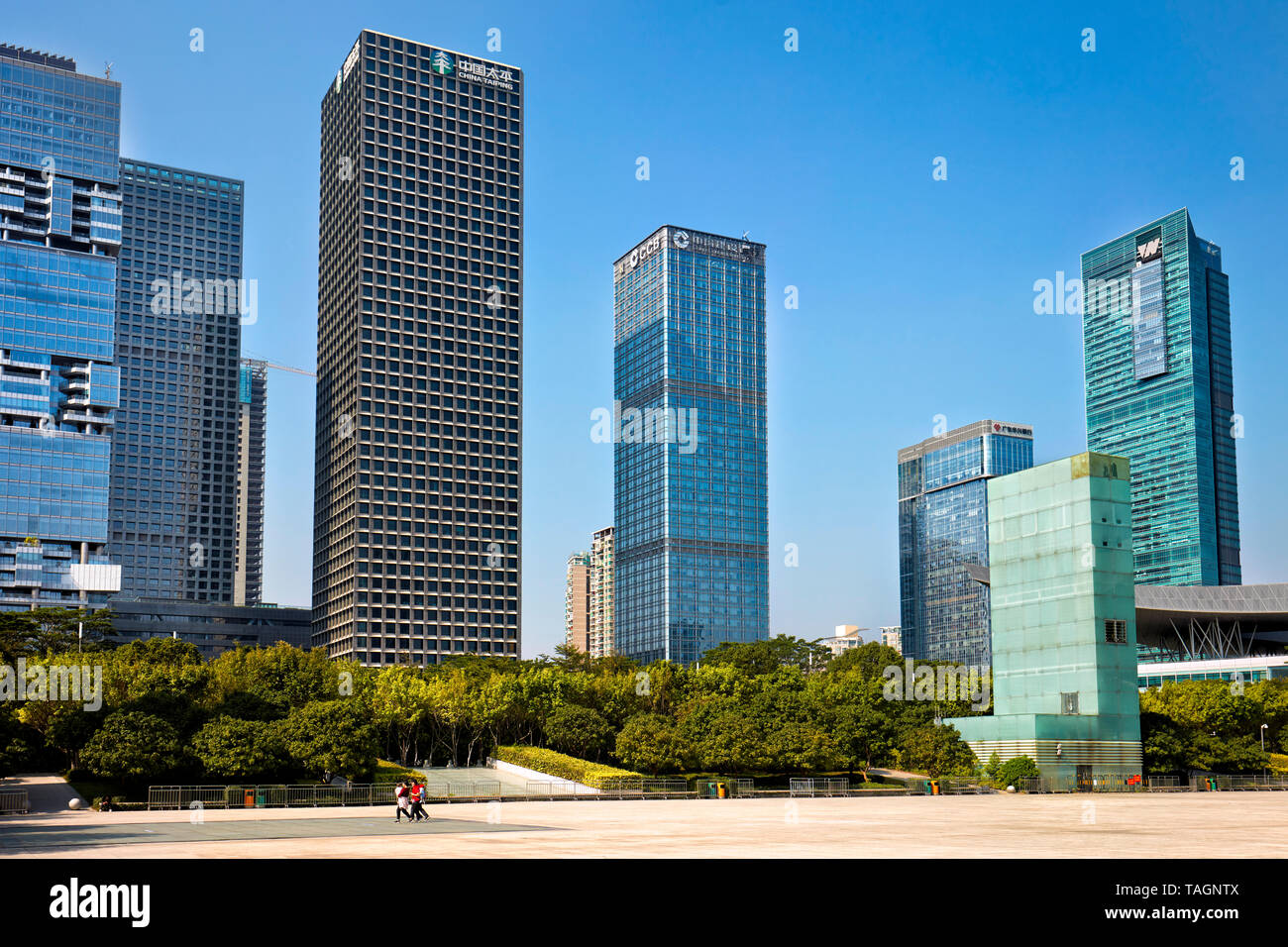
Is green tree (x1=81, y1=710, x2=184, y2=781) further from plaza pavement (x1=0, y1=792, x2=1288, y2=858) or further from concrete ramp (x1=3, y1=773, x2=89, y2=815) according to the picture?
plaza pavement (x1=0, y1=792, x2=1288, y2=858)

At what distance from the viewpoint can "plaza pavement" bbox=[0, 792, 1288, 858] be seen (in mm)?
29625

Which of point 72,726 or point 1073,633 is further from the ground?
point 1073,633

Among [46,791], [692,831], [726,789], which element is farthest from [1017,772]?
[46,791]

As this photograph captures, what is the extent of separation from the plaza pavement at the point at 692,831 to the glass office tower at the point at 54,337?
434ft

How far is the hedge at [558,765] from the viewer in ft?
243

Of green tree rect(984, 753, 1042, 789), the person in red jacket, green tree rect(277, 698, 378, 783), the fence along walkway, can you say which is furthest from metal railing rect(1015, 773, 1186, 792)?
the person in red jacket

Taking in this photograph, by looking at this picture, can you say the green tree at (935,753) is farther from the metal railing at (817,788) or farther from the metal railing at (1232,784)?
the metal railing at (1232,784)

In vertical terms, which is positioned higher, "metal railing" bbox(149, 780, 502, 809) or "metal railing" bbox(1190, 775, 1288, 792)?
"metal railing" bbox(149, 780, 502, 809)

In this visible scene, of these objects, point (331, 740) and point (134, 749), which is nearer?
point (134, 749)

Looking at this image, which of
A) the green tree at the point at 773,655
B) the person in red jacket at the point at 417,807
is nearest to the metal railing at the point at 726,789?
the person in red jacket at the point at 417,807

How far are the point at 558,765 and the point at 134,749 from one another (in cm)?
2701

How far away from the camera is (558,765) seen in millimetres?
78438

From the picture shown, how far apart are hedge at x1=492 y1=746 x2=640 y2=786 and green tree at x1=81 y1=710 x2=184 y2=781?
23.8 m

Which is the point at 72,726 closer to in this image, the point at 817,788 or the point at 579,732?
the point at 579,732
